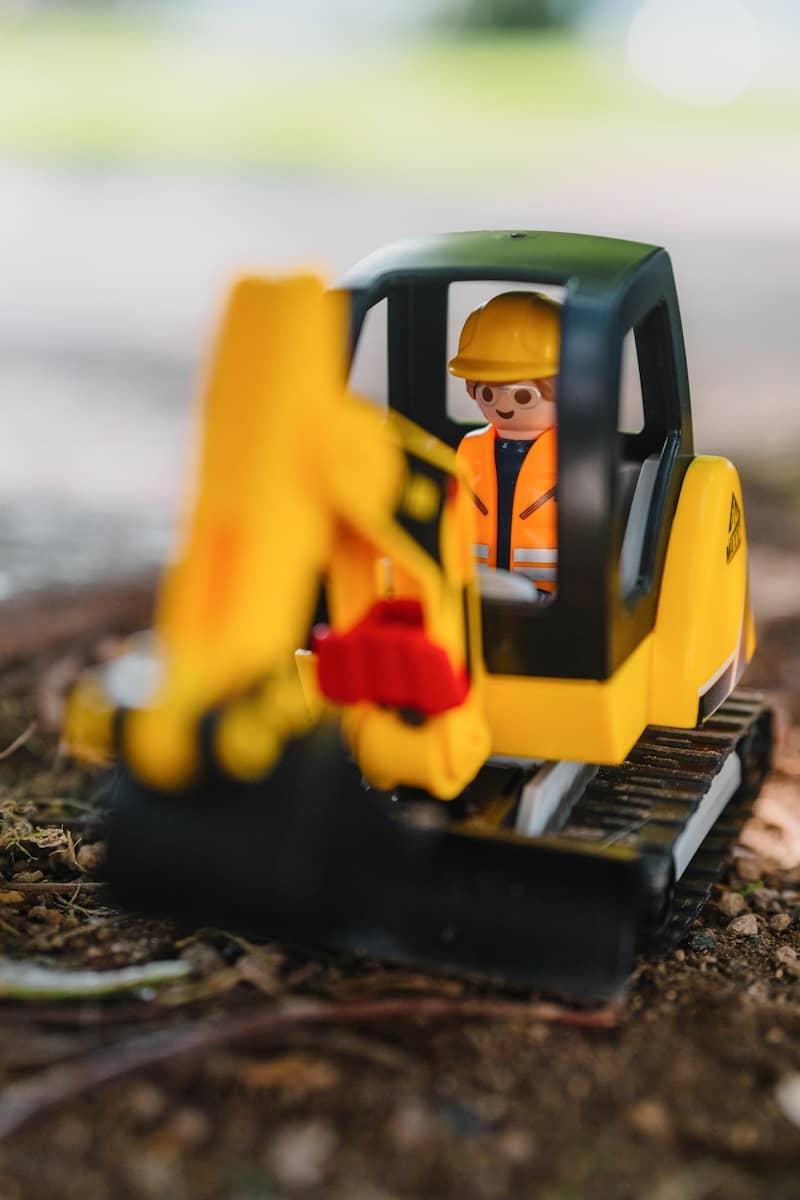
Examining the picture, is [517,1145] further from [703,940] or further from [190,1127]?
[703,940]

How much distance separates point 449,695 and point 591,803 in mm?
713

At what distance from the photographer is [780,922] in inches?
168

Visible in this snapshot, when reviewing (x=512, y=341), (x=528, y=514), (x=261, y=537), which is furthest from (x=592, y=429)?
(x=261, y=537)

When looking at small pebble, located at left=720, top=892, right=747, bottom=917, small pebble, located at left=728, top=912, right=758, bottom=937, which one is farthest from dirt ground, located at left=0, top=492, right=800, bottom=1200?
small pebble, located at left=720, top=892, right=747, bottom=917

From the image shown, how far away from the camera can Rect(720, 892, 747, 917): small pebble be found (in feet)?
14.1

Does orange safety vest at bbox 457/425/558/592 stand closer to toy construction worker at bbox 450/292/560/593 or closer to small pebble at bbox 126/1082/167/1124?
toy construction worker at bbox 450/292/560/593

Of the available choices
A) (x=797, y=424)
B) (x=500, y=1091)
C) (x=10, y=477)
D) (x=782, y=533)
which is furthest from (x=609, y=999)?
(x=797, y=424)

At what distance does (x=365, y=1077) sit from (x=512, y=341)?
1.90 m

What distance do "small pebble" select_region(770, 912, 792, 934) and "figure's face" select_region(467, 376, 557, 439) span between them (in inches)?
62.1

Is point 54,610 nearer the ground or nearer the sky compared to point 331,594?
nearer the ground

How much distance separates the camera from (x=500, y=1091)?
3146 millimetres

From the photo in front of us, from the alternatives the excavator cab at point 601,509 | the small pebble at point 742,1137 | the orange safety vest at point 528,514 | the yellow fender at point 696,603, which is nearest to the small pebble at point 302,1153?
the small pebble at point 742,1137

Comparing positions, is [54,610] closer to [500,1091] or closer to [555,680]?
[555,680]

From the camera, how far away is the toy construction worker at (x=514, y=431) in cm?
391
